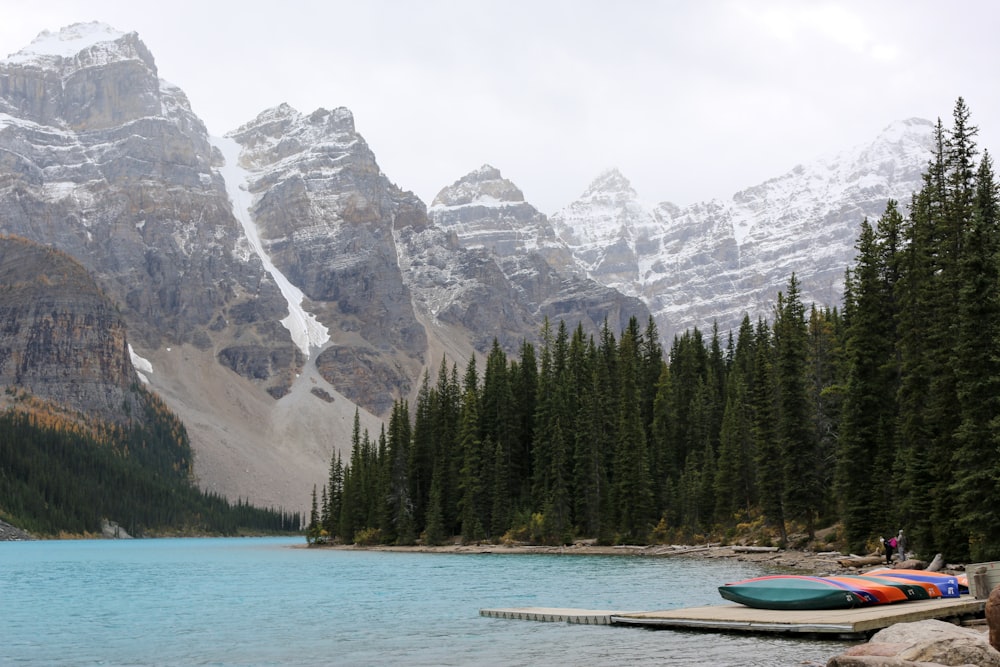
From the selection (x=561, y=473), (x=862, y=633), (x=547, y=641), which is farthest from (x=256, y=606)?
(x=561, y=473)

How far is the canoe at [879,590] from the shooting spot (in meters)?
33.4

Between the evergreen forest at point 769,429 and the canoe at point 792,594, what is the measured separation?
1238 centimetres

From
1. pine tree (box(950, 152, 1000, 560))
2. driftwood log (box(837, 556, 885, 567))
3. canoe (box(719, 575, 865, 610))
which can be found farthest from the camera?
driftwood log (box(837, 556, 885, 567))

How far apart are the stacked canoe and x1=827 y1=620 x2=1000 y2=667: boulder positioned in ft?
30.5

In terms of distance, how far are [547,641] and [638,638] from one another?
2715 millimetres

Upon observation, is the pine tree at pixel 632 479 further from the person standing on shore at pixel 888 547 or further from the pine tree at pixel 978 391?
the pine tree at pixel 978 391

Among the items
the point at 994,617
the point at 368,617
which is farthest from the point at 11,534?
the point at 994,617

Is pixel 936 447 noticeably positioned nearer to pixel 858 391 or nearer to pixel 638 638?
pixel 858 391

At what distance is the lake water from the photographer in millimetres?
29219

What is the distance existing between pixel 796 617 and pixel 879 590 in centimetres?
407

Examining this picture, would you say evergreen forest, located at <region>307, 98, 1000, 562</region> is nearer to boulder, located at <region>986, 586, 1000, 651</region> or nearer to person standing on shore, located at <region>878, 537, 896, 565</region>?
person standing on shore, located at <region>878, 537, 896, 565</region>

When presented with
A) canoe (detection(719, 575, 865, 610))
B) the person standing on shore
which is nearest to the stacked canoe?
canoe (detection(719, 575, 865, 610))

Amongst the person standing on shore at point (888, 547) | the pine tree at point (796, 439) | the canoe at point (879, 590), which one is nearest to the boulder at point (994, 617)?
the canoe at point (879, 590)

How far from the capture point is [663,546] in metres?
90.3
